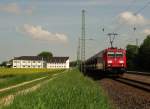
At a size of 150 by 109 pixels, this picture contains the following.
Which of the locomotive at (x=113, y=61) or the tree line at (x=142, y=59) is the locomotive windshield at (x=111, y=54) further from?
the tree line at (x=142, y=59)

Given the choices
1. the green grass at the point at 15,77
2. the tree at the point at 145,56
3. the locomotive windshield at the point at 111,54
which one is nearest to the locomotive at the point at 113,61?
the locomotive windshield at the point at 111,54

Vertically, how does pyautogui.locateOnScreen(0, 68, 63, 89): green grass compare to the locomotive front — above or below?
below

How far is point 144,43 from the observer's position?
345 feet

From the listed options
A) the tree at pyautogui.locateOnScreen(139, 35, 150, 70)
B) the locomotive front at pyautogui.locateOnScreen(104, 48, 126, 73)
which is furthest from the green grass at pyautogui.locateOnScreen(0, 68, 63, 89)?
the tree at pyautogui.locateOnScreen(139, 35, 150, 70)

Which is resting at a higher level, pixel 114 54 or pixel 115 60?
pixel 114 54

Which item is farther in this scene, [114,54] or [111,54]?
[114,54]

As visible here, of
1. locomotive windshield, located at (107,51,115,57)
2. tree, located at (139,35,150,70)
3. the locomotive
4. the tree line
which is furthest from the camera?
the tree line

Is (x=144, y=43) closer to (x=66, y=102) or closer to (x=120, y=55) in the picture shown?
(x=120, y=55)

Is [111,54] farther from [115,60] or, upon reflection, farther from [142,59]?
[142,59]

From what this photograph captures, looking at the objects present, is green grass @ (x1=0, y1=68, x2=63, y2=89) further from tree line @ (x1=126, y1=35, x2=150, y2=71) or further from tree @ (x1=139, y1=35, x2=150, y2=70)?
tree line @ (x1=126, y1=35, x2=150, y2=71)

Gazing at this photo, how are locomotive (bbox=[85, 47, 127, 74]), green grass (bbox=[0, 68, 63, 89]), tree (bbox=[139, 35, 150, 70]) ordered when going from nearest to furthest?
green grass (bbox=[0, 68, 63, 89]) → locomotive (bbox=[85, 47, 127, 74]) → tree (bbox=[139, 35, 150, 70])

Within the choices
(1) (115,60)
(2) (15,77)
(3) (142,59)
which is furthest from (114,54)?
(3) (142,59)

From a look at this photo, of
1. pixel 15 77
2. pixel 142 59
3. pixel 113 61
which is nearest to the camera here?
pixel 113 61

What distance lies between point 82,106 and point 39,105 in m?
1.83
